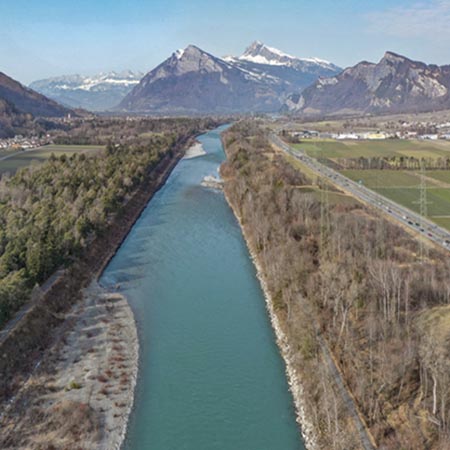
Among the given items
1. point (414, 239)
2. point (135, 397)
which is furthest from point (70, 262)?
point (414, 239)

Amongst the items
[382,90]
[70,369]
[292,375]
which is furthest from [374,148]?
[382,90]

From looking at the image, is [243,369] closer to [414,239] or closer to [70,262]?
[70,262]

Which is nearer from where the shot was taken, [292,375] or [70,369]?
[292,375]

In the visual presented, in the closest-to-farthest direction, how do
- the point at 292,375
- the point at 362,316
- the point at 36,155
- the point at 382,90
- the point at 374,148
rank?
the point at 292,375, the point at 362,316, the point at 36,155, the point at 374,148, the point at 382,90

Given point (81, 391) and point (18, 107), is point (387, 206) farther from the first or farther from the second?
point (18, 107)

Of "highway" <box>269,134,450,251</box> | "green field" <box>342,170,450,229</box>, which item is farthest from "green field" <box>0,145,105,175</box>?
"green field" <box>342,170,450,229</box>

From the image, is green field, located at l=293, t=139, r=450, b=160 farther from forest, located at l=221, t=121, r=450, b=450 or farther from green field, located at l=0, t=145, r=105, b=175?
forest, located at l=221, t=121, r=450, b=450

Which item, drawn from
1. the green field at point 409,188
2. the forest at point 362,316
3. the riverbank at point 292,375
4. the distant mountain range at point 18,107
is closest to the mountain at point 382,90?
the distant mountain range at point 18,107
